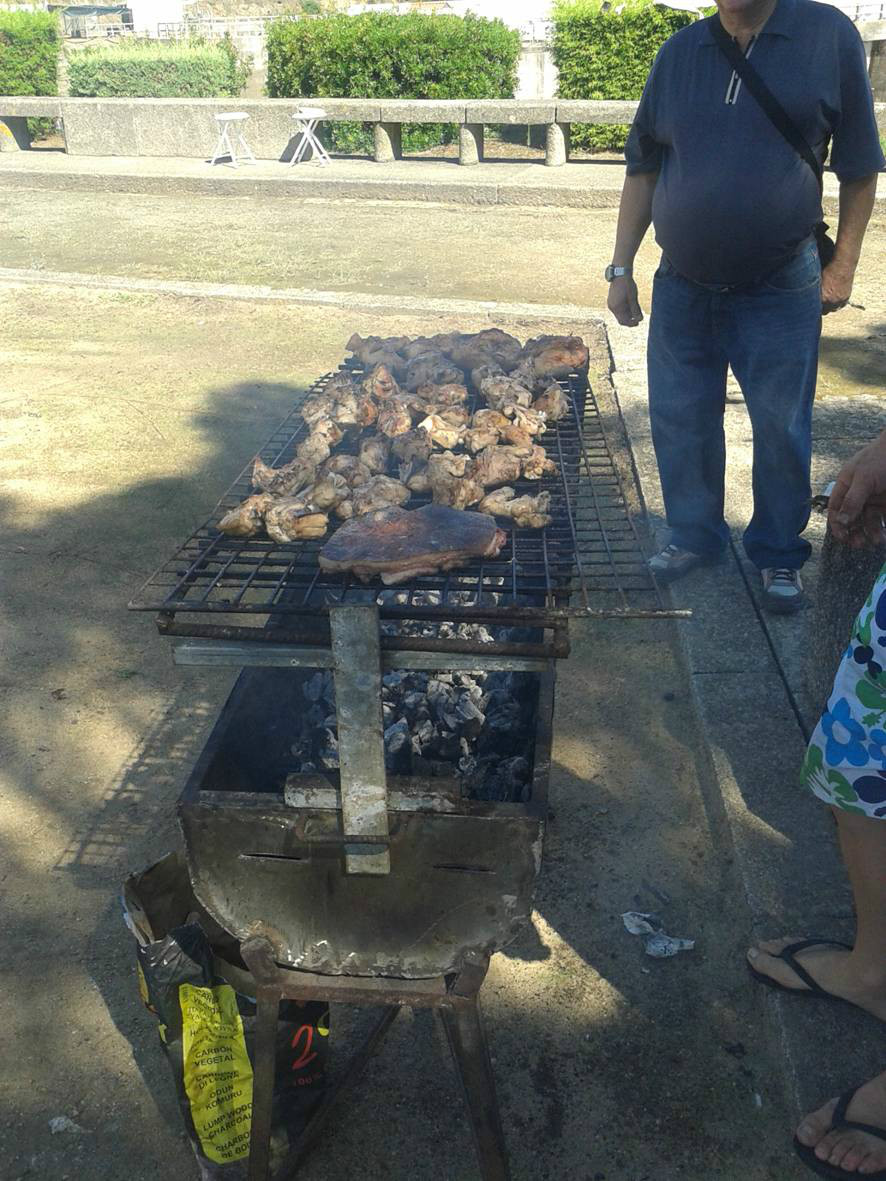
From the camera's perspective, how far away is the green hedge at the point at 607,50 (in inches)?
570

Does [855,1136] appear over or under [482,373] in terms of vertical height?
under

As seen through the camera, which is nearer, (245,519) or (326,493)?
(245,519)

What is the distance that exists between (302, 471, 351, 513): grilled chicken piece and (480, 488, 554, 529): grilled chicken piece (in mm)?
399

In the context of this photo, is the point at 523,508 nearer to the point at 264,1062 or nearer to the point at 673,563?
the point at 264,1062

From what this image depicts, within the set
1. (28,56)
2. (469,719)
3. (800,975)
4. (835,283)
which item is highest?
(28,56)

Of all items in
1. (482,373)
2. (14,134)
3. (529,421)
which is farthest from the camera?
(14,134)

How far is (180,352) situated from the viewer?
7.40 metres

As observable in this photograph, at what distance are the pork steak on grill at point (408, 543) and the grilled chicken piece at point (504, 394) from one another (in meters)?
0.96

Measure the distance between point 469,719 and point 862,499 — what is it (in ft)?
4.33

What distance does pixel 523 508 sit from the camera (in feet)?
8.39

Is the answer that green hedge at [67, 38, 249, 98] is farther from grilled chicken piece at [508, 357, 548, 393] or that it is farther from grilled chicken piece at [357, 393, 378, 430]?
grilled chicken piece at [357, 393, 378, 430]

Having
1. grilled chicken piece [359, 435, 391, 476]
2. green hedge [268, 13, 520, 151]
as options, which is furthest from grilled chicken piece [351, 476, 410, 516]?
green hedge [268, 13, 520, 151]

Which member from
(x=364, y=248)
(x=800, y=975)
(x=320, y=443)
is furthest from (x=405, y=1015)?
(x=364, y=248)

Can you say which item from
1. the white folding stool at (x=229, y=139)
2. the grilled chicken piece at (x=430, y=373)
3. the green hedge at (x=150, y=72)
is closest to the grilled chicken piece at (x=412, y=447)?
the grilled chicken piece at (x=430, y=373)
